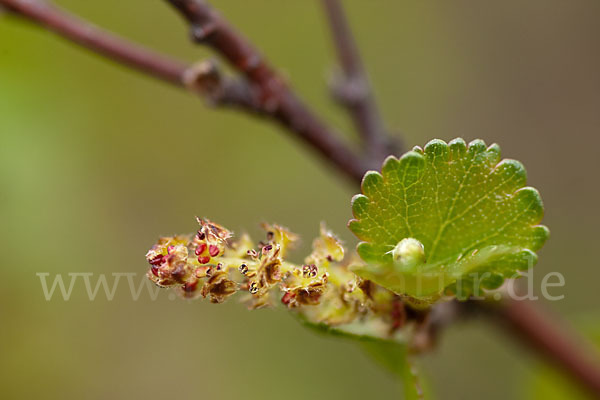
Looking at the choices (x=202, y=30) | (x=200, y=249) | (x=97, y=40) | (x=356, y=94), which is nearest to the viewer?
(x=200, y=249)

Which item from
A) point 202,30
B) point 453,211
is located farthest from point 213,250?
point 202,30

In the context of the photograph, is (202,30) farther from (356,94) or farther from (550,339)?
(550,339)

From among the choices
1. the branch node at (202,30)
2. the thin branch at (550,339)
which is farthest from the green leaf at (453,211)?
the thin branch at (550,339)

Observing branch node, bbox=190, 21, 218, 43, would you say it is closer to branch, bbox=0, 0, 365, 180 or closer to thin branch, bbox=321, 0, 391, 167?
branch, bbox=0, 0, 365, 180

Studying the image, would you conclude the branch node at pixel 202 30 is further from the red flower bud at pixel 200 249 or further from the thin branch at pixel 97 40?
the red flower bud at pixel 200 249

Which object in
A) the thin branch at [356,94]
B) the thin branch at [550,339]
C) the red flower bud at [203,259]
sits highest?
the thin branch at [356,94]
